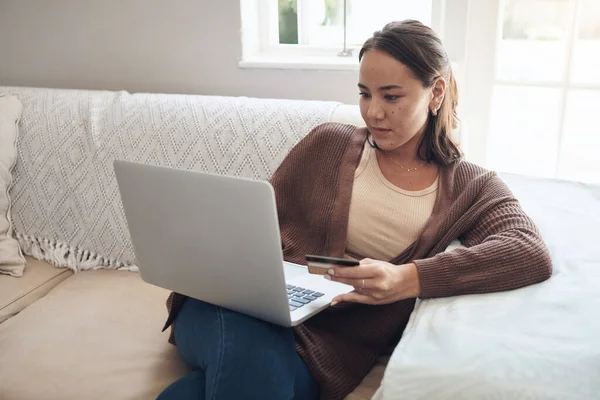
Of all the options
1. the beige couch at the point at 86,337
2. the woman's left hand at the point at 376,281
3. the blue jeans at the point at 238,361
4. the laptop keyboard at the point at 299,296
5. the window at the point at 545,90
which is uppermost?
the window at the point at 545,90

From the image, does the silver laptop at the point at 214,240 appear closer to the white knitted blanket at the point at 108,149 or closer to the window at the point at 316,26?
the white knitted blanket at the point at 108,149

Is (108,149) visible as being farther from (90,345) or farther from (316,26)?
(316,26)

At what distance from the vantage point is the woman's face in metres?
1.38

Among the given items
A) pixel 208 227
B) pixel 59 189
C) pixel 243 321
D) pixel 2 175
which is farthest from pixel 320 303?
pixel 2 175

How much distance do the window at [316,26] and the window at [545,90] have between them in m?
0.27

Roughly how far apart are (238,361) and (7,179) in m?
1.14

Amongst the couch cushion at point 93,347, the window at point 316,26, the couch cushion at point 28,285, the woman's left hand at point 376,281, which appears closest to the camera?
the woman's left hand at point 376,281

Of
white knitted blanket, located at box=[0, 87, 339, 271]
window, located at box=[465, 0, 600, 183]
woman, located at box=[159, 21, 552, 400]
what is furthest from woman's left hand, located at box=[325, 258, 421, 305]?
window, located at box=[465, 0, 600, 183]

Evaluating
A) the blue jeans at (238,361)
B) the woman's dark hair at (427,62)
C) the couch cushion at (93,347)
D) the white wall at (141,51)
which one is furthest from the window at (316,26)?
the blue jeans at (238,361)

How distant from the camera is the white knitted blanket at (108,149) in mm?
1772

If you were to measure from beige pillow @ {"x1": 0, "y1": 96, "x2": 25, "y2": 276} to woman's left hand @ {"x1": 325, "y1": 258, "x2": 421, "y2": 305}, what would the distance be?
1.06 metres

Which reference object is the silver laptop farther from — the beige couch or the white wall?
the white wall

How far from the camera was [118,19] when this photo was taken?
224 centimetres

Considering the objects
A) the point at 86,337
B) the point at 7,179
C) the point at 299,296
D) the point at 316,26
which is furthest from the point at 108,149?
the point at 299,296
